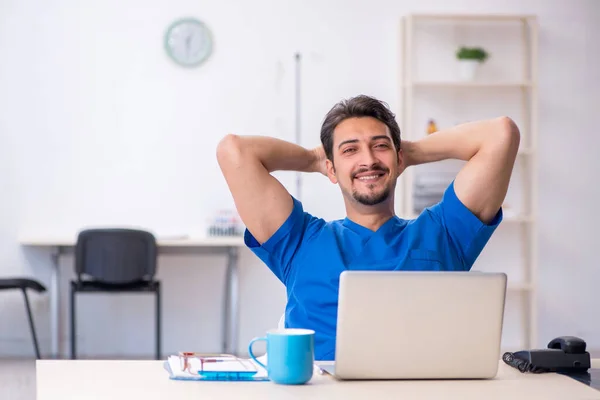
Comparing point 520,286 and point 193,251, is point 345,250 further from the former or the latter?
point 520,286

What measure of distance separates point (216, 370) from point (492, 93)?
4215mm

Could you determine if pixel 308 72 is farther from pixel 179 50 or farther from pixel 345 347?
pixel 345 347

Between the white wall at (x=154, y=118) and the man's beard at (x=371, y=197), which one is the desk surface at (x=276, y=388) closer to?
the man's beard at (x=371, y=197)

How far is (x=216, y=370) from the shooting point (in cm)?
152

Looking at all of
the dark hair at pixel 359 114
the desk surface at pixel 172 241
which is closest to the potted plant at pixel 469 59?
the desk surface at pixel 172 241

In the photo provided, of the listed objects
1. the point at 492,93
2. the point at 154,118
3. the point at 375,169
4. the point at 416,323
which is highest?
the point at 492,93

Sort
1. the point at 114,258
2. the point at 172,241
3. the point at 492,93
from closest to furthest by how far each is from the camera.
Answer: the point at 114,258 < the point at 172,241 < the point at 492,93

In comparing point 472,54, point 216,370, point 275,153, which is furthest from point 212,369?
point 472,54

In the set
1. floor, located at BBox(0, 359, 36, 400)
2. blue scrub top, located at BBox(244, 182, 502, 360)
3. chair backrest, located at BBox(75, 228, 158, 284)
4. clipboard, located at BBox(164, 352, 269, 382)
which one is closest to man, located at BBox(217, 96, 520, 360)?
blue scrub top, located at BBox(244, 182, 502, 360)

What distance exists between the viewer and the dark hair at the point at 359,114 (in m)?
2.24

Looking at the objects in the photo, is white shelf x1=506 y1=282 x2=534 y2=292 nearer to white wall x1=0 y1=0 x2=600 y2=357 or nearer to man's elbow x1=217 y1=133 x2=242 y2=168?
white wall x1=0 y1=0 x2=600 y2=357

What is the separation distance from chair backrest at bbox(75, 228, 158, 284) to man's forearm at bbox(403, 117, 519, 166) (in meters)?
2.48

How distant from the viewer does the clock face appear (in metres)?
5.19

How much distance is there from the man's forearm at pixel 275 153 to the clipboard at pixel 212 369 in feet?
2.33
